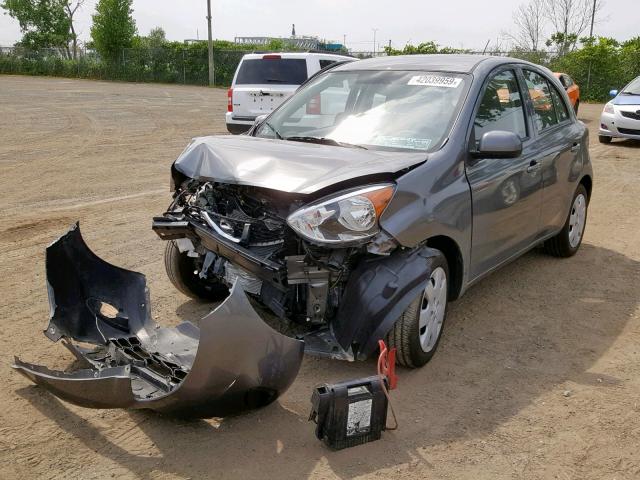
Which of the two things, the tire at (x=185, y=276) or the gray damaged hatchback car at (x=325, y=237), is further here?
the tire at (x=185, y=276)

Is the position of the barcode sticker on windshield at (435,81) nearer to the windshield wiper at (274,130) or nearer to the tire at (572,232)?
the windshield wiper at (274,130)

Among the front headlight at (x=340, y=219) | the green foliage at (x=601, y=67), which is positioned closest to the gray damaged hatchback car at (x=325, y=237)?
the front headlight at (x=340, y=219)

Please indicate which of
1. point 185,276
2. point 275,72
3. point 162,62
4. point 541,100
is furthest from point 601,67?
point 185,276

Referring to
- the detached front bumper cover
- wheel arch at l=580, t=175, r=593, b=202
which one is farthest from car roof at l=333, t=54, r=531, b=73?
the detached front bumper cover

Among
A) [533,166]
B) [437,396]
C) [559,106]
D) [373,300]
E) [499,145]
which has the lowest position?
[437,396]

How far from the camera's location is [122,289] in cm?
446

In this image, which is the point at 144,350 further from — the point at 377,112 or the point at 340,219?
the point at 377,112

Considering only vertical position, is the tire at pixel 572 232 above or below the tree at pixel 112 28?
below

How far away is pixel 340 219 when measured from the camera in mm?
3639

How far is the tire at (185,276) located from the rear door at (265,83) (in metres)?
8.13

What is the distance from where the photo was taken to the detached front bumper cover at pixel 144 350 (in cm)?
312

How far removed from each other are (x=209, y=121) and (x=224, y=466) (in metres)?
16.0

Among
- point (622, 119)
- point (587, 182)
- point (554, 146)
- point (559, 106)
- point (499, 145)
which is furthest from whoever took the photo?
point (622, 119)

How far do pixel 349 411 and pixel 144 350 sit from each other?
1.33 meters
